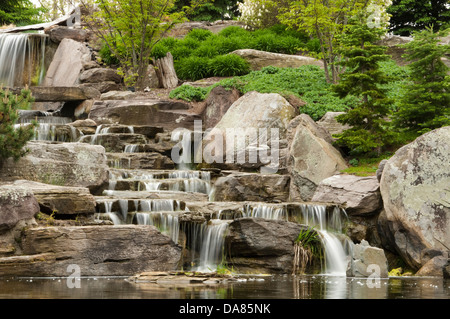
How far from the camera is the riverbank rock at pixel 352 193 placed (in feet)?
36.3

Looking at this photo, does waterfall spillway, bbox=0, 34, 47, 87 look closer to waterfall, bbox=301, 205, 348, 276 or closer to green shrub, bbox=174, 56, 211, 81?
green shrub, bbox=174, 56, 211, 81

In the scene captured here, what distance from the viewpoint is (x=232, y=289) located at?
623 cm

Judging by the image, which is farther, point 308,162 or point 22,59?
point 22,59

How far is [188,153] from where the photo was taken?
1580 cm

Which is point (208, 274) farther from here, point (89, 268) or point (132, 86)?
point (132, 86)

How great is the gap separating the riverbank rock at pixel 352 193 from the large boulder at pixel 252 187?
124cm

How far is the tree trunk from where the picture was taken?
22.3 m

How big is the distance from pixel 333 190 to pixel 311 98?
6.80 meters

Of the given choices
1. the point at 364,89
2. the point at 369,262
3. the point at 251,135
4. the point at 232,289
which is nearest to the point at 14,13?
the point at 251,135

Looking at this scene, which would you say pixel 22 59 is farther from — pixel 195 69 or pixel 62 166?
pixel 62 166

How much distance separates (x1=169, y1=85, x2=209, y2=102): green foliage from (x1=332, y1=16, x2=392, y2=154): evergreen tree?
6.34m

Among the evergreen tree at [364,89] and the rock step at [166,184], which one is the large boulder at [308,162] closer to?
the evergreen tree at [364,89]

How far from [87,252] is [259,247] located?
8.94 feet

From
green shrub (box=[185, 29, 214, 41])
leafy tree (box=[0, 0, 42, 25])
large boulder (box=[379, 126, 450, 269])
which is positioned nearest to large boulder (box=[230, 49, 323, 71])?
green shrub (box=[185, 29, 214, 41])
